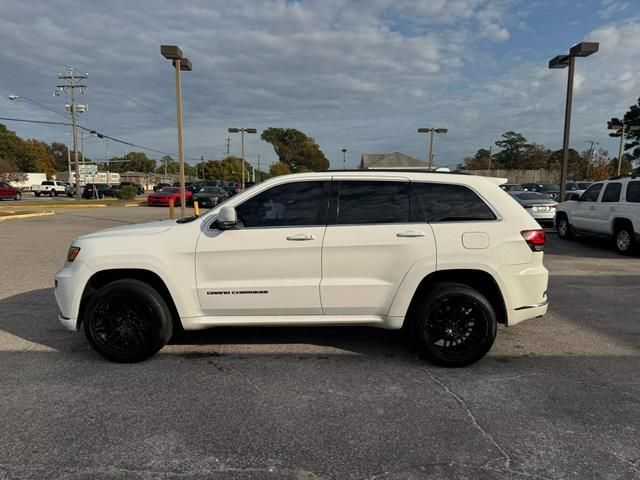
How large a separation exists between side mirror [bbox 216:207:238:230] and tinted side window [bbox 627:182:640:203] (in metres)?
9.75

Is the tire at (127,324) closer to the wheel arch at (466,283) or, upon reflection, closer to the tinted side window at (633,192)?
the wheel arch at (466,283)

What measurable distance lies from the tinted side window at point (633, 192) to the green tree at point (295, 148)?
9863 cm

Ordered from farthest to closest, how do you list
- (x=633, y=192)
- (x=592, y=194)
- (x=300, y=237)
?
(x=592, y=194)
(x=633, y=192)
(x=300, y=237)

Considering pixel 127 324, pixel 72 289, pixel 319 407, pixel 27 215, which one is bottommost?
pixel 319 407

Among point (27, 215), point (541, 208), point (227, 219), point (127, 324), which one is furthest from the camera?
point (27, 215)

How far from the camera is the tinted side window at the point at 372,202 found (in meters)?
4.12

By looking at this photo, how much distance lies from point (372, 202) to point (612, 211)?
900 centimetres

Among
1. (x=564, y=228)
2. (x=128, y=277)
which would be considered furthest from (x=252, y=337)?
(x=564, y=228)

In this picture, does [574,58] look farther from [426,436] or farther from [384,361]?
[426,436]

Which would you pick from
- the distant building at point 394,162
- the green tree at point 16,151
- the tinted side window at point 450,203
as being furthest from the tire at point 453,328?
the green tree at point 16,151

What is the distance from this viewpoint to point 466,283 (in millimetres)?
4270

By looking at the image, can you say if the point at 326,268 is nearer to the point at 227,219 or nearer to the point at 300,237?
the point at 300,237

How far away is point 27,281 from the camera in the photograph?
24.3 feet

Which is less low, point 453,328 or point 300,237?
point 300,237
